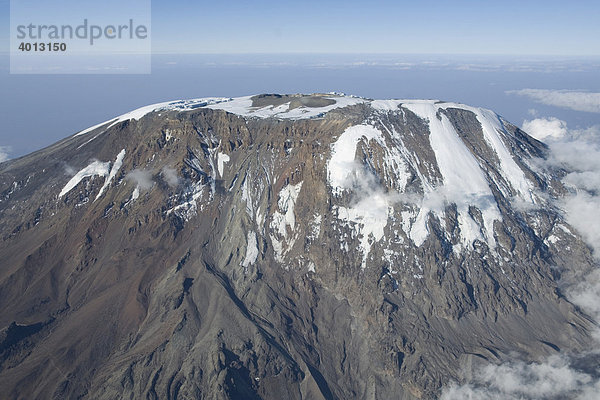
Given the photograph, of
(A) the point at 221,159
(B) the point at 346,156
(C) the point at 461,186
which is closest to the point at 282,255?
(B) the point at 346,156

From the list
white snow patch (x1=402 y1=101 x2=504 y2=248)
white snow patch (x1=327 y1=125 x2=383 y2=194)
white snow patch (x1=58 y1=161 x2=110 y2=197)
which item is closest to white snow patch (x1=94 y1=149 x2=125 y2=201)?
white snow patch (x1=58 y1=161 x2=110 y2=197)

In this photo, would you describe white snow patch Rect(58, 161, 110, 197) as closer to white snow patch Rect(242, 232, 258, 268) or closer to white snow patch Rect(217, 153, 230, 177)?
white snow patch Rect(217, 153, 230, 177)

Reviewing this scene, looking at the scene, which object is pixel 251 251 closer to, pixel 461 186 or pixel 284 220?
pixel 284 220

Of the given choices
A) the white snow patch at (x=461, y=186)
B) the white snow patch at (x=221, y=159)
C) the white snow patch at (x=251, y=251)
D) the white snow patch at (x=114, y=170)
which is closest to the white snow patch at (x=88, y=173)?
the white snow patch at (x=114, y=170)

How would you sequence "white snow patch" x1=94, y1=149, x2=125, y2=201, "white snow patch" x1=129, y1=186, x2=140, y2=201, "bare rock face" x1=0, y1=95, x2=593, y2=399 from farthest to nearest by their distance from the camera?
1. "white snow patch" x1=94, y1=149, x2=125, y2=201
2. "white snow patch" x1=129, y1=186, x2=140, y2=201
3. "bare rock face" x1=0, y1=95, x2=593, y2=399

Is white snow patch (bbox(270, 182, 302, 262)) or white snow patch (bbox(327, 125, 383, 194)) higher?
white snow patch (bbox(327, 125, 383, 194))

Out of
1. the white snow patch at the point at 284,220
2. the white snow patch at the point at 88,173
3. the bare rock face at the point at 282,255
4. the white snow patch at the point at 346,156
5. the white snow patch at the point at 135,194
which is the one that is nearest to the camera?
the bare rock face at the point at 282,255

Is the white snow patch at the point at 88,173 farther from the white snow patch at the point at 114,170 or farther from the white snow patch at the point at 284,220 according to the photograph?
the white snow patch at the point at 284,220

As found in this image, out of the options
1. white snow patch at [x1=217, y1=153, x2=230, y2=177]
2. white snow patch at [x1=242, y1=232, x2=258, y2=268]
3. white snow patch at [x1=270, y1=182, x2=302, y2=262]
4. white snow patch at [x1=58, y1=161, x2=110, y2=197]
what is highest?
white snow patch at [x1=217, y1=153, x2=230, y2=177]

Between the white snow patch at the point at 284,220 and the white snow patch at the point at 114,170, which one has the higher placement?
the white snow patch at the point at 114,170

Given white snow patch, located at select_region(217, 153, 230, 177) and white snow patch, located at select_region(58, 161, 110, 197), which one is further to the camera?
white snow patch, located at select_region(217, 153, 230, 177)
